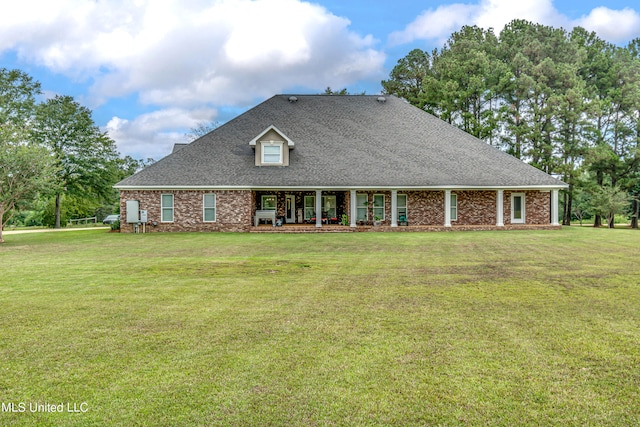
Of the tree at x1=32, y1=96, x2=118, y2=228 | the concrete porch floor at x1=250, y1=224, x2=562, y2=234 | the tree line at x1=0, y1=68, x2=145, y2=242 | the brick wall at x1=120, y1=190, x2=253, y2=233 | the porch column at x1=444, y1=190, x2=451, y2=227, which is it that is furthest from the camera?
the tree at x1=32, y1=96, x2=118, y2=228

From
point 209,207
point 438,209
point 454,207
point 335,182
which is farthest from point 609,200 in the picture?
point 209,207

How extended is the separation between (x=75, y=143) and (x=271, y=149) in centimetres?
2167

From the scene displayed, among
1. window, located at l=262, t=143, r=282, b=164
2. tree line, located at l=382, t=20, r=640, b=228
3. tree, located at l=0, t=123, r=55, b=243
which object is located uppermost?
tree line, located at l=382, t=20, r=640, b=228

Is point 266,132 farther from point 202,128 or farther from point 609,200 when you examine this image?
point 202,128

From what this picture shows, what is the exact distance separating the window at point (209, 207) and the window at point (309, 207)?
5648mm

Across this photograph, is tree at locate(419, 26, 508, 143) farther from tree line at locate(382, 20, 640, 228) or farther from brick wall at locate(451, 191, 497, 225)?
brick wall at locate(451, 191, 497, 225)

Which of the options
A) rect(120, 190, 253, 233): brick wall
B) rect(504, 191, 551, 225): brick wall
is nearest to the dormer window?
rect(120, 190, 253, 233): brick wall

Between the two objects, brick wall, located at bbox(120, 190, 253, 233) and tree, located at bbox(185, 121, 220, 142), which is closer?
brick wall, located at bbox(120, 190, 253, 233)

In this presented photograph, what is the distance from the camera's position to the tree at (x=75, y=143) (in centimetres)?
3444

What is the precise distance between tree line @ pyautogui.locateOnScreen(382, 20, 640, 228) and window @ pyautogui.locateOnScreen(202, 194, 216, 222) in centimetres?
2060

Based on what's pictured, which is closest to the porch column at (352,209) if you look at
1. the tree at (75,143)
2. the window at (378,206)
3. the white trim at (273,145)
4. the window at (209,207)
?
the window at (378,206)

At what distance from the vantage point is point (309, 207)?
25141 millimetres

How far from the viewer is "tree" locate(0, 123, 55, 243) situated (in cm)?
1738

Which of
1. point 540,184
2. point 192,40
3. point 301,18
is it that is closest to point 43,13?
point 192,40
